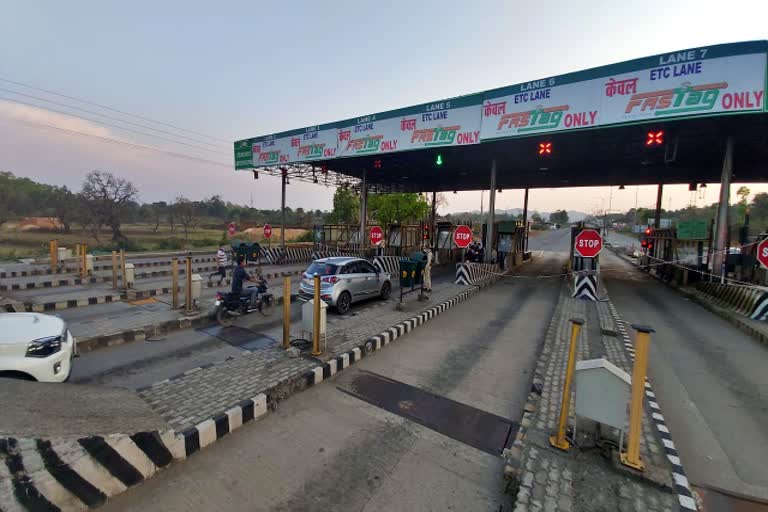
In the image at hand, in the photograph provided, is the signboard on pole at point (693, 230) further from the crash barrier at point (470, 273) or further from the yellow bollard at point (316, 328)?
the yellow bollard at point (316, 328)

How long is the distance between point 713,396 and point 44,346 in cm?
934

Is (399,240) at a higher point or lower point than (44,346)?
higher

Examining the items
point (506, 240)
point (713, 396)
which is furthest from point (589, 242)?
point (506, 240)

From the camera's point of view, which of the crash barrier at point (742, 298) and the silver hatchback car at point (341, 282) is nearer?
the silver hatchback car at point (341, 282)

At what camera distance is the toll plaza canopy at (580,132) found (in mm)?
9766

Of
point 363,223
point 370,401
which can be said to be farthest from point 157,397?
point 363,223

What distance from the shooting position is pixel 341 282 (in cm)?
912

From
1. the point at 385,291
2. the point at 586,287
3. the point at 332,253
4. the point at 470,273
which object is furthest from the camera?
the point at 332,253

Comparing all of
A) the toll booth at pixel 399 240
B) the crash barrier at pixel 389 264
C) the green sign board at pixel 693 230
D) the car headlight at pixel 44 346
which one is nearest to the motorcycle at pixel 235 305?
the car headlight at pixel 44 346

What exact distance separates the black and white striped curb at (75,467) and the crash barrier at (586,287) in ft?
40.1

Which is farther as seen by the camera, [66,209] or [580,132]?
[66,209]

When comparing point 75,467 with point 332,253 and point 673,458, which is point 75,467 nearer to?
point 673,458

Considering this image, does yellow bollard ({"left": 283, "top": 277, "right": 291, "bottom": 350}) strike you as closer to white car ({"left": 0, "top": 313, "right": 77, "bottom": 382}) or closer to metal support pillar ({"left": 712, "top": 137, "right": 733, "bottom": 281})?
white car ({"left": 0, "top": 313, "right": 77, "bottom": 382})

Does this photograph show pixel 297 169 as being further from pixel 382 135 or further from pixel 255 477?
pixel 255 477
